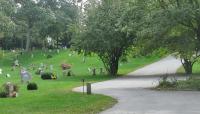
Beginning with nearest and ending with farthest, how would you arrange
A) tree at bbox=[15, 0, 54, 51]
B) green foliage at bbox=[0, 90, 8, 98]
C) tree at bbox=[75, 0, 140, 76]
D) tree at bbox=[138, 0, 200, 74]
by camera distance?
green foliage at bbox=[0, 90, 8, 98] < tree at bbox=[138, 0, 200, 74] < tree at bbox=[75, 0, 140, 76] < tree at bbox=[15, 0, 54, 51]

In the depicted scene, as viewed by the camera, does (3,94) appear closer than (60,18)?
Yes

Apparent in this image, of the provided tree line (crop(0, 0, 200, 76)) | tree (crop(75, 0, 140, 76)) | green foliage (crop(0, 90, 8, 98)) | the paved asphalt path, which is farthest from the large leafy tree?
green foliage (crop(0, 90, 8, 98))

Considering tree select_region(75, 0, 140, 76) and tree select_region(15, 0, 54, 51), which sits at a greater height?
tree select_region(15, 0, 54, 51)

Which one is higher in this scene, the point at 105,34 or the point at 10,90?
the point at 105,34

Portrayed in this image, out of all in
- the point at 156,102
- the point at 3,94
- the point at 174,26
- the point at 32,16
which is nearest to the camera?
the point at 156,102

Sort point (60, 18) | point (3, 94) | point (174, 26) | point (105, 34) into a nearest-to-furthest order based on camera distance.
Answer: point (3, 94), point (174, 26), point (105, 34), point (60, 18)

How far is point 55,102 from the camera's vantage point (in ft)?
70.3

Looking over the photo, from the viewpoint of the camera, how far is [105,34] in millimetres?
43844

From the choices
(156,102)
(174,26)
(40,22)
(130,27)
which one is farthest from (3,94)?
(40,22)

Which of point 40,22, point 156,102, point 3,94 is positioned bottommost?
point 156,102

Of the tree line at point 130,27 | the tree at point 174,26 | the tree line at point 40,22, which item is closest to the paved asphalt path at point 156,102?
the tree at point 174,26

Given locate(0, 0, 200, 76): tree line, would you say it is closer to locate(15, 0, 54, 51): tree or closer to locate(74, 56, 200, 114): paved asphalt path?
locate(15, 0, 54, 51): tree

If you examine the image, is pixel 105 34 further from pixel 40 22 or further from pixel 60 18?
pixel 60 18

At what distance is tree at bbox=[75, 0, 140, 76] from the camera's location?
144 ft
